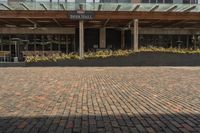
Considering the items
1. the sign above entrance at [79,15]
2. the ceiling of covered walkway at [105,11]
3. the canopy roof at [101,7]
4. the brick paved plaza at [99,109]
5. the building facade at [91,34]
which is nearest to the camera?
the brick paved plaza at [99,109]

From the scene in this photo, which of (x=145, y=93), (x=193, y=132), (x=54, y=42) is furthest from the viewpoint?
(x=54, y=42)

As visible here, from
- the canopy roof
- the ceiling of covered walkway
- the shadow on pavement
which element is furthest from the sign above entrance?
the shadow on pavement

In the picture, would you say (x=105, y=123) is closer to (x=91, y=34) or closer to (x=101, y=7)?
(x=101, y=7)

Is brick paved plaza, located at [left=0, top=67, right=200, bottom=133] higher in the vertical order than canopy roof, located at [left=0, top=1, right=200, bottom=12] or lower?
lower

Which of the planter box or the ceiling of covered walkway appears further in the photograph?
the ceiling of covered walkway

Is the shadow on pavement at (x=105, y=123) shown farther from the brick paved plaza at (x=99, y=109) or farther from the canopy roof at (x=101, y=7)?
the canopy roof at (x=101, y=7)

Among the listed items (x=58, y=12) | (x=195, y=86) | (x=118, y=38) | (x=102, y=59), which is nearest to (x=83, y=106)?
(x=195, y=86)

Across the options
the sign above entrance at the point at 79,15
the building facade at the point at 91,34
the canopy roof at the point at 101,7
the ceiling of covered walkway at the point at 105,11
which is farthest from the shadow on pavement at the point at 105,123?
the building facade at the point at 91,34

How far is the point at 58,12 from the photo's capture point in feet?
99.3

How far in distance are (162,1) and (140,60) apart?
1245 centimetres

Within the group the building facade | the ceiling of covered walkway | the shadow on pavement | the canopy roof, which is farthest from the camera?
the building facade

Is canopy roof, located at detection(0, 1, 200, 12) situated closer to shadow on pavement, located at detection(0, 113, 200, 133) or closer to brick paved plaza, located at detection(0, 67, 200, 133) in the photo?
brick paved plaza, located at detection(0, 67, 200, 133)

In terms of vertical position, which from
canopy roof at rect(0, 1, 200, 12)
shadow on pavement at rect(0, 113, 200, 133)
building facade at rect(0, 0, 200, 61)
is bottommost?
shadow on pavement at rect(0, 113, 200, 133)

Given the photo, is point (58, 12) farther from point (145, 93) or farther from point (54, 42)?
point (145, 93)
